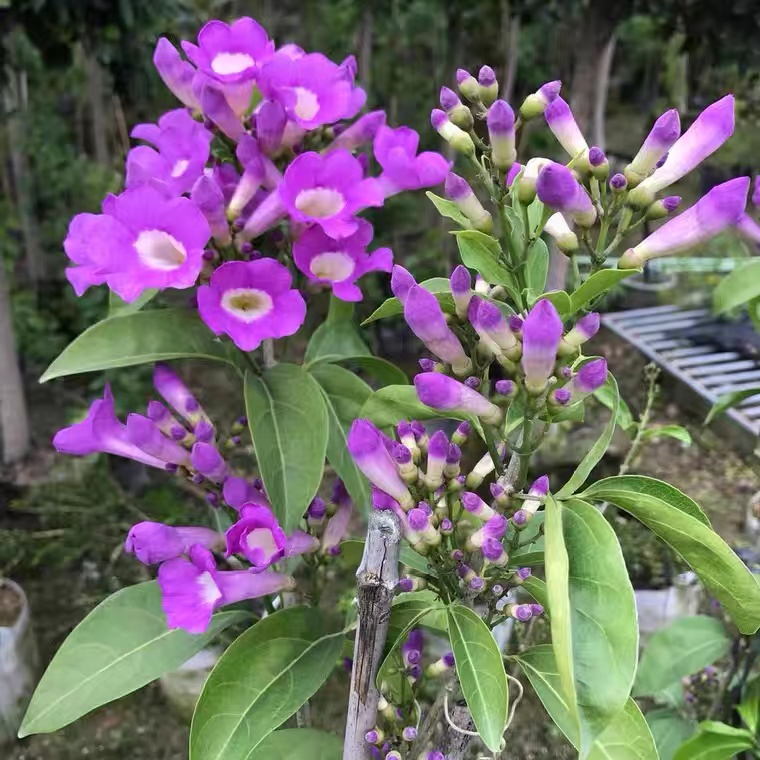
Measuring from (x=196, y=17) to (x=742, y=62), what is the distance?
5.53ft

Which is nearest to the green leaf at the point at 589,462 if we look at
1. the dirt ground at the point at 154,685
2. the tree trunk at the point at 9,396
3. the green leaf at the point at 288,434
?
the green leaf at the point at 288,434

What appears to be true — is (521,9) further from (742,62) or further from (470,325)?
(470,325)

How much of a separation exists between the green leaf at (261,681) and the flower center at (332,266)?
33 centimetres

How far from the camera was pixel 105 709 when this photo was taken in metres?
2.08

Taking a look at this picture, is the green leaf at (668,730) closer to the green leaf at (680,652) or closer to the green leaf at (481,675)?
the green leaf at (680,652)

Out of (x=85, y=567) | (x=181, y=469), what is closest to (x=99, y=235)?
(x=181, y=469)

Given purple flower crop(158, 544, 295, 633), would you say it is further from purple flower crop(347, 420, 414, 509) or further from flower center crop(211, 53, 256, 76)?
flower center crop(211, 53, 256, 76)

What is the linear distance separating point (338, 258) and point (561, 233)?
0.24m

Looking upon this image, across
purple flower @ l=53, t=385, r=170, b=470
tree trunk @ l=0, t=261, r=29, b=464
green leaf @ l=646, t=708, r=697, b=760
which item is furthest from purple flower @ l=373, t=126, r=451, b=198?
tree trunk @ l=0, t=261, r=29, b=464

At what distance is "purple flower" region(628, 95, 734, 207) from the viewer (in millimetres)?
629

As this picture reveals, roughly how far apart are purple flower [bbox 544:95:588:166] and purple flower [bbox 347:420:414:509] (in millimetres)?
283

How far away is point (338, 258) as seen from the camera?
81cm

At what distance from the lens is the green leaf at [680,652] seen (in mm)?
1252

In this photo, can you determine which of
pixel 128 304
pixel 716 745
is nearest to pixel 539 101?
pixel 128 304
